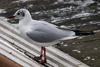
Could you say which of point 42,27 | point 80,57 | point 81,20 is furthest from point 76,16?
point 42,27

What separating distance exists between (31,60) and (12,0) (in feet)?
10.1

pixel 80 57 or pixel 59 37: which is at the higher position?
pixel 59 37

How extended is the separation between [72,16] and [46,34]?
7.43 ft

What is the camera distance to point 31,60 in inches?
183

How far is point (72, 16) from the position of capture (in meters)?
6.79

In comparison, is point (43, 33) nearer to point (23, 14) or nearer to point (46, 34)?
point (46, 34)

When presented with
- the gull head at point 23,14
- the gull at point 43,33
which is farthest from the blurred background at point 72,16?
the gull head at point 23,14

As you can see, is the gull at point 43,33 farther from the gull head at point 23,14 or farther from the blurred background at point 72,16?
the blurred background at point 72,16

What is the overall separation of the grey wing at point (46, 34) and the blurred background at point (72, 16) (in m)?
0.71

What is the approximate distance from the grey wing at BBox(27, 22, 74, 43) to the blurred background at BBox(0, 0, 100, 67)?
0.71 meters

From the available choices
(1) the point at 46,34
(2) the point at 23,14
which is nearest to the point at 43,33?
(1) the point at 46,34

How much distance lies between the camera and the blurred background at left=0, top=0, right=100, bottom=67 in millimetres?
5438

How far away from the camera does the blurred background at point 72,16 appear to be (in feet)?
17.8

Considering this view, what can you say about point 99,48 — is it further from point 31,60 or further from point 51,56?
point 31,60
